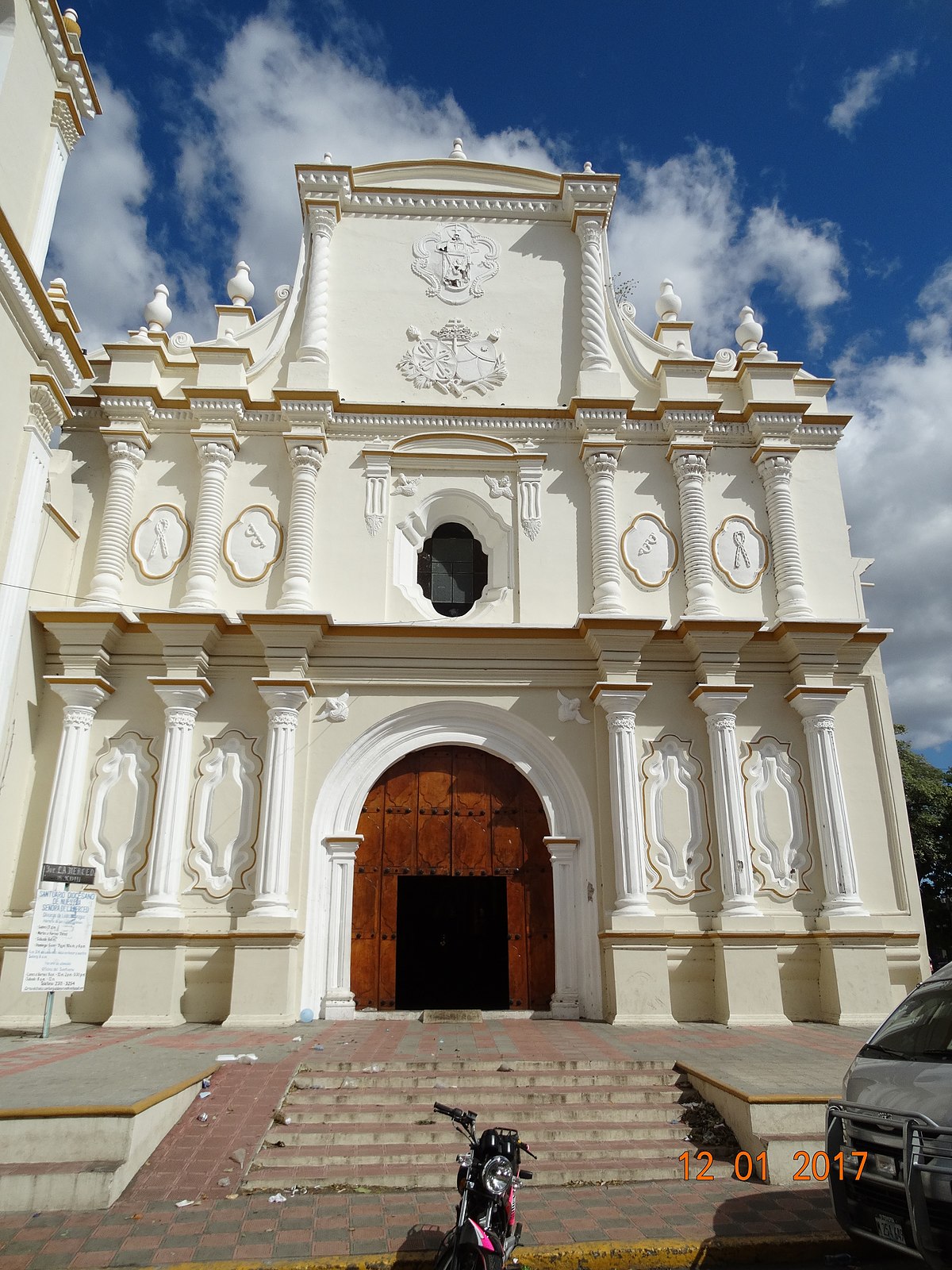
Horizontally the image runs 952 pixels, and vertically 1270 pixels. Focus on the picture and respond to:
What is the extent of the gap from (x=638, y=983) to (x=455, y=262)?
1069 centimetres

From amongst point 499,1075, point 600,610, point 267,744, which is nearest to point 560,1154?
point 499,1075

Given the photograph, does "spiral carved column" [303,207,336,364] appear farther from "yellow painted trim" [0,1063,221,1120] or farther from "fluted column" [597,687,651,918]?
"yellow painted trim" [0,1063,221,1120]

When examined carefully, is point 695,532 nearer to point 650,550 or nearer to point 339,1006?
point 650,550

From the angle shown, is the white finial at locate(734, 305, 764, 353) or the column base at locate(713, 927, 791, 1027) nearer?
the column base at locate(713, 927, 791, 1027)

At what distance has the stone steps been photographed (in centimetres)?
577

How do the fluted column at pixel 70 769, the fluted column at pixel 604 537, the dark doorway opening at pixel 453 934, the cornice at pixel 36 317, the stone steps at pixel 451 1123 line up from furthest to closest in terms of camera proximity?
the dark doorway opening at pixel 453 934 → the fluted column at pixel 604 537 → the fluted column at pixel 70 769 → the cornice at pixel 36 317 → the stone steps at pixel 451 1123

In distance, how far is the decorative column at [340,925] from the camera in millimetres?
10430

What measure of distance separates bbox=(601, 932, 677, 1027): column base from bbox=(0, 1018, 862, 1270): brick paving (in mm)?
2067

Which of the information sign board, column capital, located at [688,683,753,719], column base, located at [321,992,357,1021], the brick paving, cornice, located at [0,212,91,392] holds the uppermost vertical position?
cornice, located at [0,212,91,392]

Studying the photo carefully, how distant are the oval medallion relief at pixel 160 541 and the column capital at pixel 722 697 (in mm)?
7125

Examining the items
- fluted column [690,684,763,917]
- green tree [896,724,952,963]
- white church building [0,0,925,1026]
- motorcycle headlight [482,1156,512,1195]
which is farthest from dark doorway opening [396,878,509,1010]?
green tree [896,724,952,963]

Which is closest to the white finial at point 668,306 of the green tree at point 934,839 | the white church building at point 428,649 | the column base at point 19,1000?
the white church building at point 428,649

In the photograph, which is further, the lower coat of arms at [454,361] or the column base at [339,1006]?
the lower coat of arms at [454,361]
